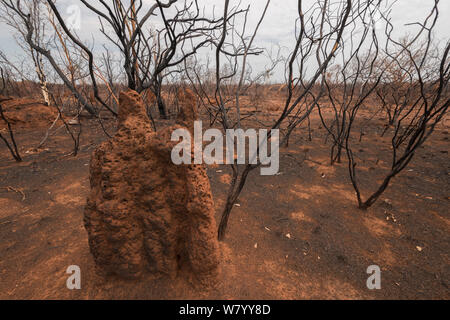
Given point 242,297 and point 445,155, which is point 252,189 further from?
point 445,155

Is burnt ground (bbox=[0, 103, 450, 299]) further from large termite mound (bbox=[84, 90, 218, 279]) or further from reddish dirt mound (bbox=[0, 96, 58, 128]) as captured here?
reddish dirt mound (bbox=[0, 96, 58, 128])

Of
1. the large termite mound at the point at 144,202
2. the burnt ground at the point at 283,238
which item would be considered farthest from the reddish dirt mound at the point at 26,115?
the large termite mound at the point at 144,202

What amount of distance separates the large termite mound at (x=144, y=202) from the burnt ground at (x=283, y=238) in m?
0.30

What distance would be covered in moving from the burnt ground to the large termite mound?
0.30 metres

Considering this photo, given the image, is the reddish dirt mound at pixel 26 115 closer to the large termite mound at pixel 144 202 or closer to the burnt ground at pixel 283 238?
the burnt ground at pixel 283 238

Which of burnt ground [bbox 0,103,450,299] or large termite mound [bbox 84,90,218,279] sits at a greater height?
large termite mound [bbox 84,90,218,279]

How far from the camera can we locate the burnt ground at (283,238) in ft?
5.70

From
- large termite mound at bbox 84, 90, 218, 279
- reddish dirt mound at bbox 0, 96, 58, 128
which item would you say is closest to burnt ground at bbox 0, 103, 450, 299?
large termite mound at bbox 84, 90, 218, 279

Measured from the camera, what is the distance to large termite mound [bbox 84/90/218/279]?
59.1 inches

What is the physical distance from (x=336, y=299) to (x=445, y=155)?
575cm

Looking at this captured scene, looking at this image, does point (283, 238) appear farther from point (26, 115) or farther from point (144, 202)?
point (26, 115)

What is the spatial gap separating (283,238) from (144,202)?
1.75 m

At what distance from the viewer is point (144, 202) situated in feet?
5.16

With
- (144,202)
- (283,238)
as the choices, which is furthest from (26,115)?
(283,238)
